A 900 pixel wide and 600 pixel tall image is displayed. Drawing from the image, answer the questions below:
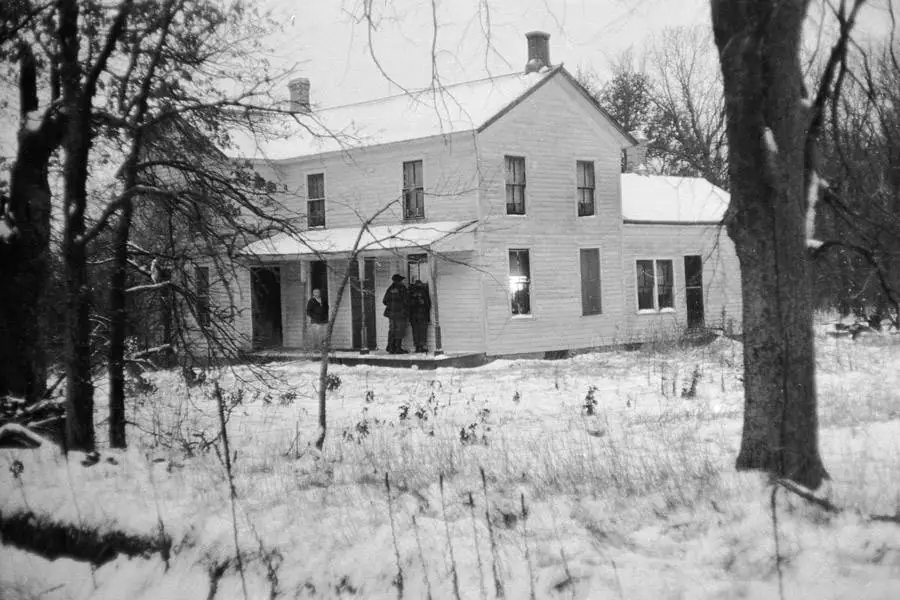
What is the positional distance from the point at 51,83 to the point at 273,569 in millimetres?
5081

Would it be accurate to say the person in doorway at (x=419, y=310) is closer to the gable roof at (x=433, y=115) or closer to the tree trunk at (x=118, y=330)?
the gable roof at (x=433, y=115)

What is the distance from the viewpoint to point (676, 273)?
71.6 ft

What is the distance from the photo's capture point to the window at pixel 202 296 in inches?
290

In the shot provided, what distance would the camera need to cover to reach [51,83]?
7129 millimetres

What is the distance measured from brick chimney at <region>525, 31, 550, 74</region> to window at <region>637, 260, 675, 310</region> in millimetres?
5839

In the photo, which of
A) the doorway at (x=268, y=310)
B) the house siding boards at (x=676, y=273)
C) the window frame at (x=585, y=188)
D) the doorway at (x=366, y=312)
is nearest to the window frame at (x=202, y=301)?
the doorway at (x=268, y=310)

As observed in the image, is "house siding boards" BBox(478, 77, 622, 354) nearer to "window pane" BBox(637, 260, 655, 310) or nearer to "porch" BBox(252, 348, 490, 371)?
"porch" BBox(252, 348, 490, 371)

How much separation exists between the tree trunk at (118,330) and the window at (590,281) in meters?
13.5

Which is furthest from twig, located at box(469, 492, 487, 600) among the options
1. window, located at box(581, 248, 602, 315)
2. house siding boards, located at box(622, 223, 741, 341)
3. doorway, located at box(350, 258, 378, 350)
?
house siding boards, located at box(622, 223, 741, 341)

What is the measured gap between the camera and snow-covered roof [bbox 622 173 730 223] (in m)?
21.3

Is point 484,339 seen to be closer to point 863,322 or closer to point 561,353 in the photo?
point 561,353

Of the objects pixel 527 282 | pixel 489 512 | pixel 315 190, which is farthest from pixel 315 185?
pixel 489 512

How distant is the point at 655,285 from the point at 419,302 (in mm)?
7294

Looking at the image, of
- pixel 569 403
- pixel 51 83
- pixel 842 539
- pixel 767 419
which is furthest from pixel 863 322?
pixel 51 83
